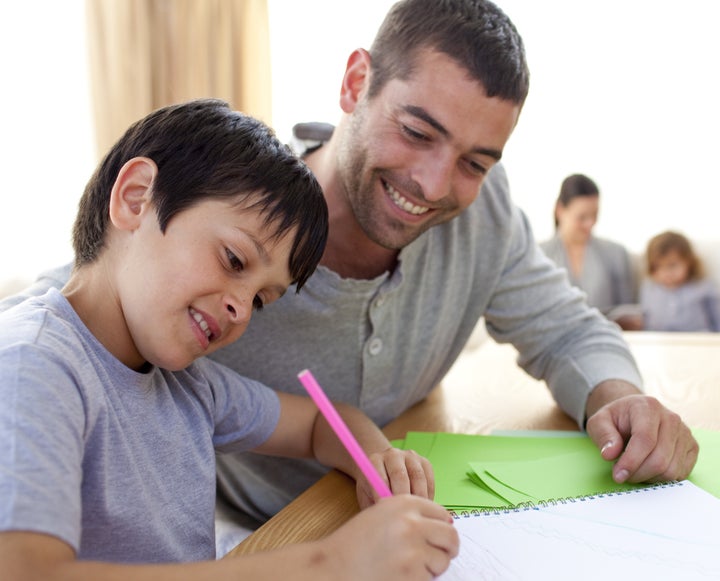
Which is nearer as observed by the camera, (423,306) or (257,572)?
(257,572)

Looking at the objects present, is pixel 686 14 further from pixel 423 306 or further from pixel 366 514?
pixel 366 514

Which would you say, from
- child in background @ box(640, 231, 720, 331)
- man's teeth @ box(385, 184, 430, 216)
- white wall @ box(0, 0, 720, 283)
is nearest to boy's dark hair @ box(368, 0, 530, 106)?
man's teeth @ box(385, 184, 430, 216)

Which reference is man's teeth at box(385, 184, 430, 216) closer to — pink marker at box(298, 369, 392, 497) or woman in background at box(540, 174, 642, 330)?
pink marker at box(298, 369, 392, 497)

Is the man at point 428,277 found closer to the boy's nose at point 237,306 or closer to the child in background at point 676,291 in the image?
the boy's nose at point 237,306

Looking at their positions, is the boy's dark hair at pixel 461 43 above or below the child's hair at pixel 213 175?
above

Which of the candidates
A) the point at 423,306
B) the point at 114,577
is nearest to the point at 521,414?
the point at 423,306

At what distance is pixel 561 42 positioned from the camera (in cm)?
335

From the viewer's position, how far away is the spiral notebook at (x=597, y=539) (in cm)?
63

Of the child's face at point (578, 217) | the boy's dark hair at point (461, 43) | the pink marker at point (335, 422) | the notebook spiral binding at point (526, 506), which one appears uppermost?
the boy's dark hair at point (461, 43)

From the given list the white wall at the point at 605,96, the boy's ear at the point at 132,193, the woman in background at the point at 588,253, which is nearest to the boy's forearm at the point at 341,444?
the boy's ear at the point at 132,193

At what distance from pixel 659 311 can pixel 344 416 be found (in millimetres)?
2669

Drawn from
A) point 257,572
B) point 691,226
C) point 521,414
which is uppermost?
point 257,572

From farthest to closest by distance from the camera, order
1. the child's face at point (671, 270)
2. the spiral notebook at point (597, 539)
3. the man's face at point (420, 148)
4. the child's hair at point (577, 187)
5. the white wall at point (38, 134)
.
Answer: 1. the child's face at point (671, 270)
2. the child's hair at point (577, 187)
3. the white wall at point (38, 134)
4. the man's face at point (420, 148)
5. the spiral notebook at point (597, 539)

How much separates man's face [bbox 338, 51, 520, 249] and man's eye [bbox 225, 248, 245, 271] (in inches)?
14.5
